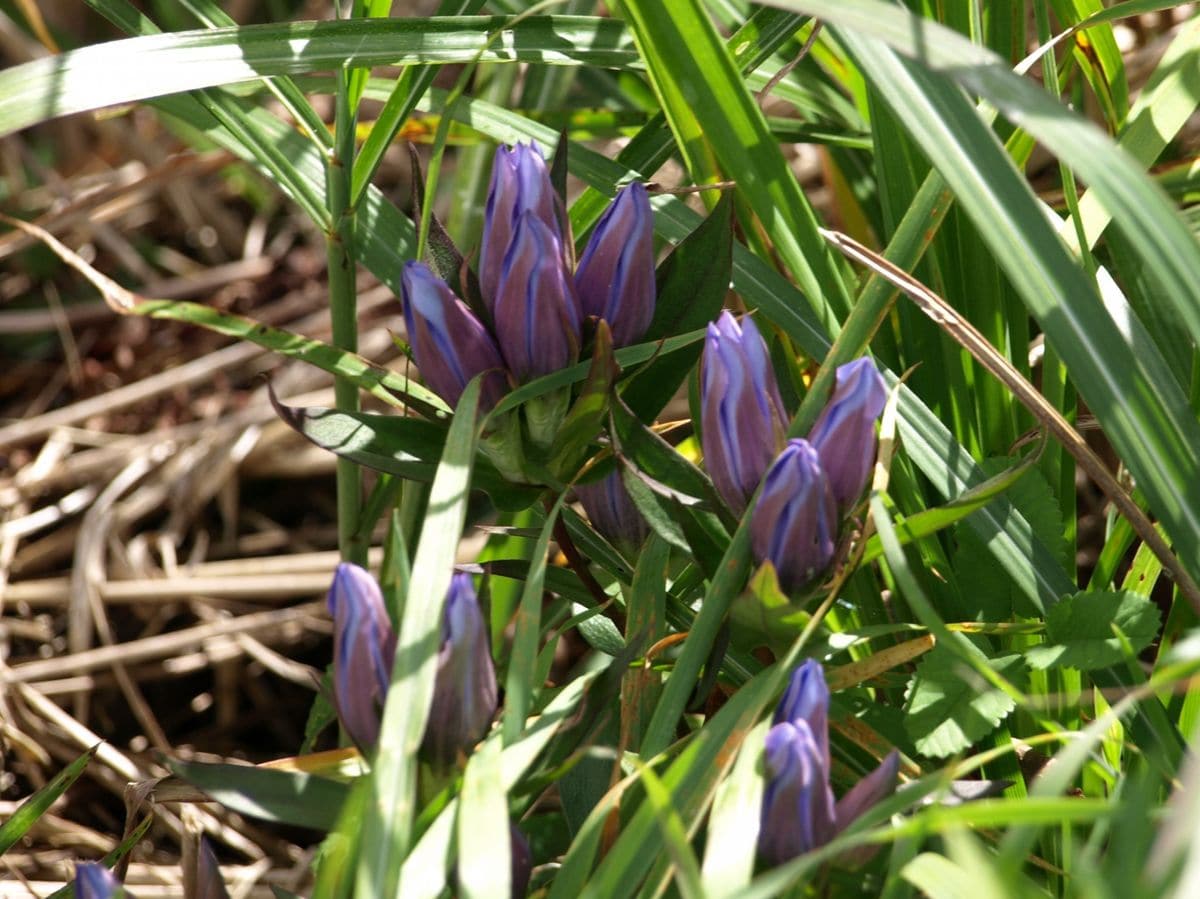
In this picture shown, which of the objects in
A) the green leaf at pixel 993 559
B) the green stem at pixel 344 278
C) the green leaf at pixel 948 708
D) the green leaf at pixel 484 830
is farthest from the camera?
the green stem at pixel 344 278

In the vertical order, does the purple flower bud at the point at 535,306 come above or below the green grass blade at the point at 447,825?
above

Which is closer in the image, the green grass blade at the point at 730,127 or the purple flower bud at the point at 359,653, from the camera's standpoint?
the purple flower bud at the point at 359,653

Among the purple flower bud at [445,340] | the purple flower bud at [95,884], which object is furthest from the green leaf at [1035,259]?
the purple flower bud at [95,884]

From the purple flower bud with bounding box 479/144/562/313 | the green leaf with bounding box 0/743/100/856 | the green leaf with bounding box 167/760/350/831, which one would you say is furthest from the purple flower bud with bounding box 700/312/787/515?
the green leaf with bounding box 0/743/100/856

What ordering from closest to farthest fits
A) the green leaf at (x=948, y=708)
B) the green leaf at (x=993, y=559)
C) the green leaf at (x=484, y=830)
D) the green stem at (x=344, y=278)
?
the green leaf at (x=484, y=830), the green leaf at (x=948, y=708), the green leaf at (x=993, y=559), the green stem at (x=344, y=278)

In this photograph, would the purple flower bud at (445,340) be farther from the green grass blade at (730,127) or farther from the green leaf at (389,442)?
the green grass blade at (730,127)

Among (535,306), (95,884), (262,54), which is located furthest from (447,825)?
(262,54)

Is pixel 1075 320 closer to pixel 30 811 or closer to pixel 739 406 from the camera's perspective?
pixel 739 406

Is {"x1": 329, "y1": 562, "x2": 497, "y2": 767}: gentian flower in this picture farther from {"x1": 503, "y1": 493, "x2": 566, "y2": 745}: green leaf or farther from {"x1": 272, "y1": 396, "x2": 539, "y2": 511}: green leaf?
{"x1": 272, "y1": 396, "x2": 539, "y2": 511}: green leaf

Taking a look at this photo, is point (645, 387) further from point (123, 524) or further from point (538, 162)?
point (123, 524)
